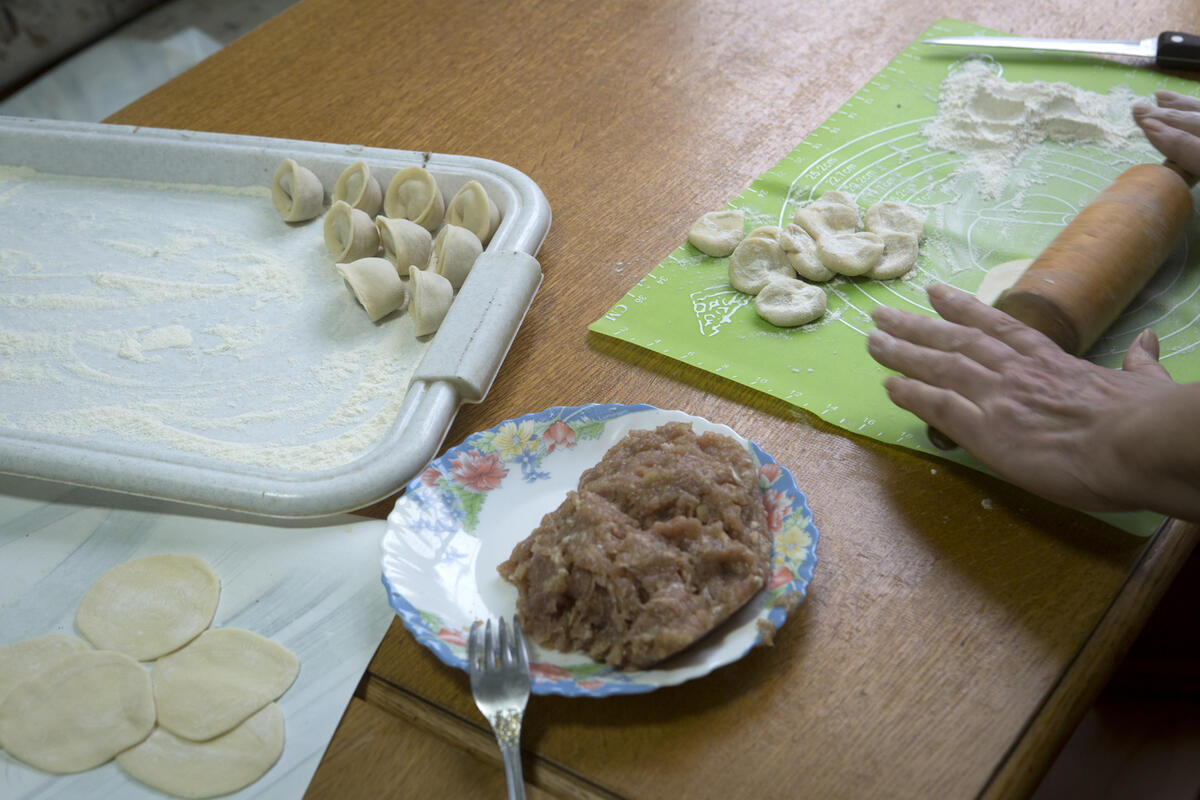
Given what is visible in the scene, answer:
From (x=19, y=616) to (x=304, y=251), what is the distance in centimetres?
67

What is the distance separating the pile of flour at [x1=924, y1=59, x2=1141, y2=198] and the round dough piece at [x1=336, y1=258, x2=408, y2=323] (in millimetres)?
889

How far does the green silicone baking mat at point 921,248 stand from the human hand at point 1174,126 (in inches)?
2.9

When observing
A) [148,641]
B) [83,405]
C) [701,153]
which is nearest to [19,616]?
[148,641]

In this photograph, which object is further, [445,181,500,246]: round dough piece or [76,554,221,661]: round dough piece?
[445,181,500,246]: round dough piece

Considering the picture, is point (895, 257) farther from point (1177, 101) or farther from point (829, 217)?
point (1177, 101)

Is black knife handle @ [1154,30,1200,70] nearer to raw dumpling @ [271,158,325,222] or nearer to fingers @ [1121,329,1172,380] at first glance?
fingers @ [1121,329,1172,380]

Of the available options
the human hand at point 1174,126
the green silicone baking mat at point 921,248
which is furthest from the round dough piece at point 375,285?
the human hand at point 1174,126

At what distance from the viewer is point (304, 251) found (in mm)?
1454

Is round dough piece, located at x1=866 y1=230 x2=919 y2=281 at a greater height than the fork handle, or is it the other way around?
the fork handle

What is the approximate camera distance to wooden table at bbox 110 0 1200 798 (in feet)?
2.61

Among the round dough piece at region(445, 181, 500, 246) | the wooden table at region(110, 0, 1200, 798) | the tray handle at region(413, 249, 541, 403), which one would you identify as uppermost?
the round dough piece at region(445, 181, 500, 246)

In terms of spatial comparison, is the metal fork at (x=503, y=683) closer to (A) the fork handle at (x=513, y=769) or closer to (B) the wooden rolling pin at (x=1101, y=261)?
(A) the fork handle at (x=513, y=769)

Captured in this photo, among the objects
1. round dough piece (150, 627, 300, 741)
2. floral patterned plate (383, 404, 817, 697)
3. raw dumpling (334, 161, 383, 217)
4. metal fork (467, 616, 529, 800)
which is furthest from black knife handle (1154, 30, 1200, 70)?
round dough piece (150, 627, 300, 741)

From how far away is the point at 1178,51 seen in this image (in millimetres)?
1640
